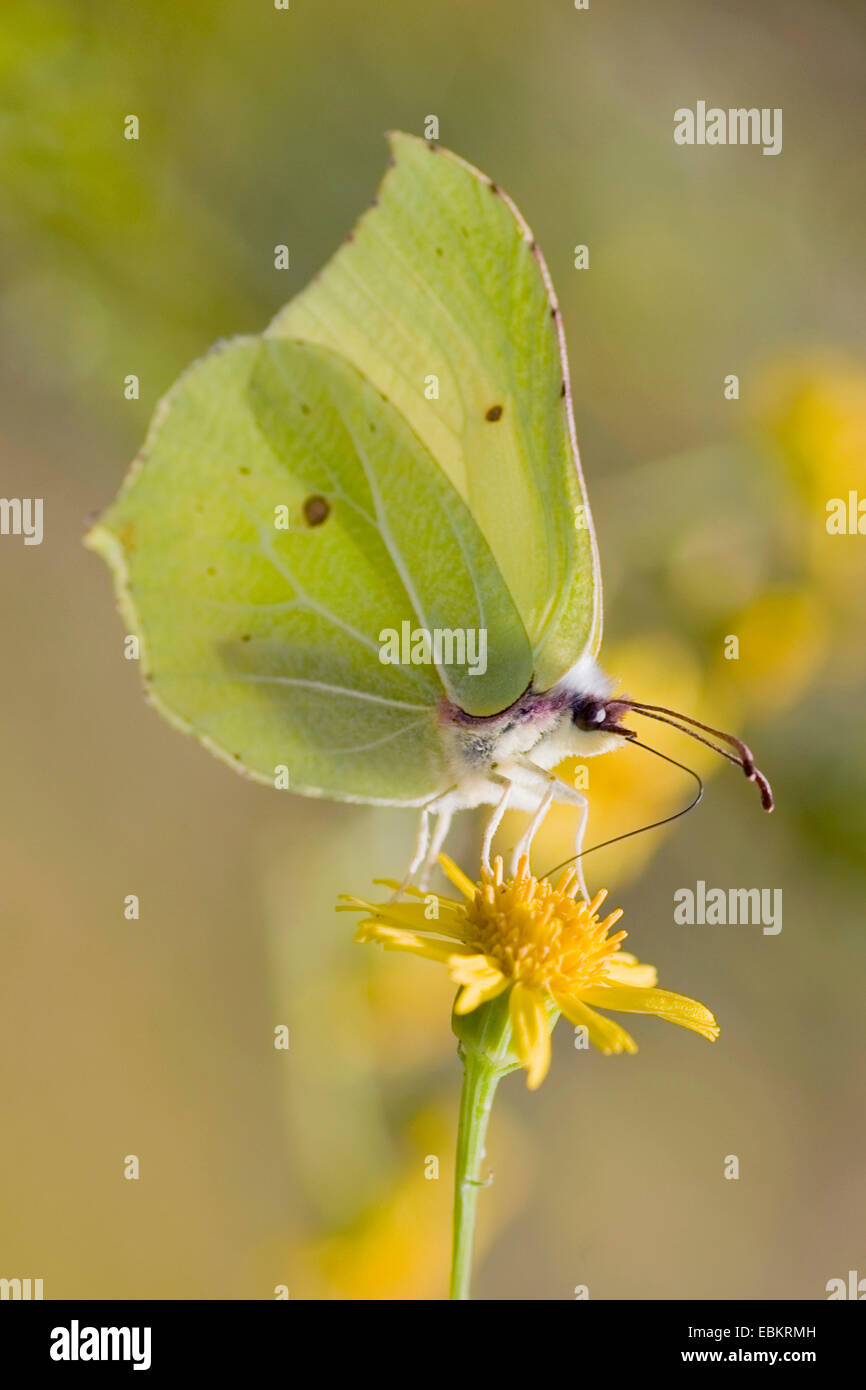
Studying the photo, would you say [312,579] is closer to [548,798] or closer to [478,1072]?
[548,798]

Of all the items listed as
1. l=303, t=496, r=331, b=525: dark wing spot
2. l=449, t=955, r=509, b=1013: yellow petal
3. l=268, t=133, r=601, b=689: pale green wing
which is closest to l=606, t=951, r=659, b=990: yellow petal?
l=449, t=955, r=509, b=1013: yellow petal

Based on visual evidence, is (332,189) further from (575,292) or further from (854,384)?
(854,384)

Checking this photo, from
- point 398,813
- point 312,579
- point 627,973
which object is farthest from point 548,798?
point 398,813

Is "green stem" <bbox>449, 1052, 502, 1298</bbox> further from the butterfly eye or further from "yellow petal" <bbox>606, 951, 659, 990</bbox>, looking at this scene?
the butterfly eye

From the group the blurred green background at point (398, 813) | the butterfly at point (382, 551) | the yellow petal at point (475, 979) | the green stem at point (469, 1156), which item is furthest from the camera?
the blurred green background at point (398, 813)

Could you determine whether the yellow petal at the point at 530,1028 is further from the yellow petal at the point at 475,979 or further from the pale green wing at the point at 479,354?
the pale green wing at the point at 479,354

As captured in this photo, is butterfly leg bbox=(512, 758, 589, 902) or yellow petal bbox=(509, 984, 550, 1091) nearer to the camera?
yellow petal bbox=(509, 984, 550, 1091)

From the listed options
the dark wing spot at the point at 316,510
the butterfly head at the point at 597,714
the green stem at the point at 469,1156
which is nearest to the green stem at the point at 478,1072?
the green stem at the point at 469,1156

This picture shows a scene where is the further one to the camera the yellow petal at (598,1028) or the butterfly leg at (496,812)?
the butterfly leg at (496,812)

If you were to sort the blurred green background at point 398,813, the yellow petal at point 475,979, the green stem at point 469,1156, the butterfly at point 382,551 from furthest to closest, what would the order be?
1. the blurred green background at point 398,813
2. the butterfly at point 382,551
3. the yellow petal at point 475,979
4. the green stem at point 469,1156
